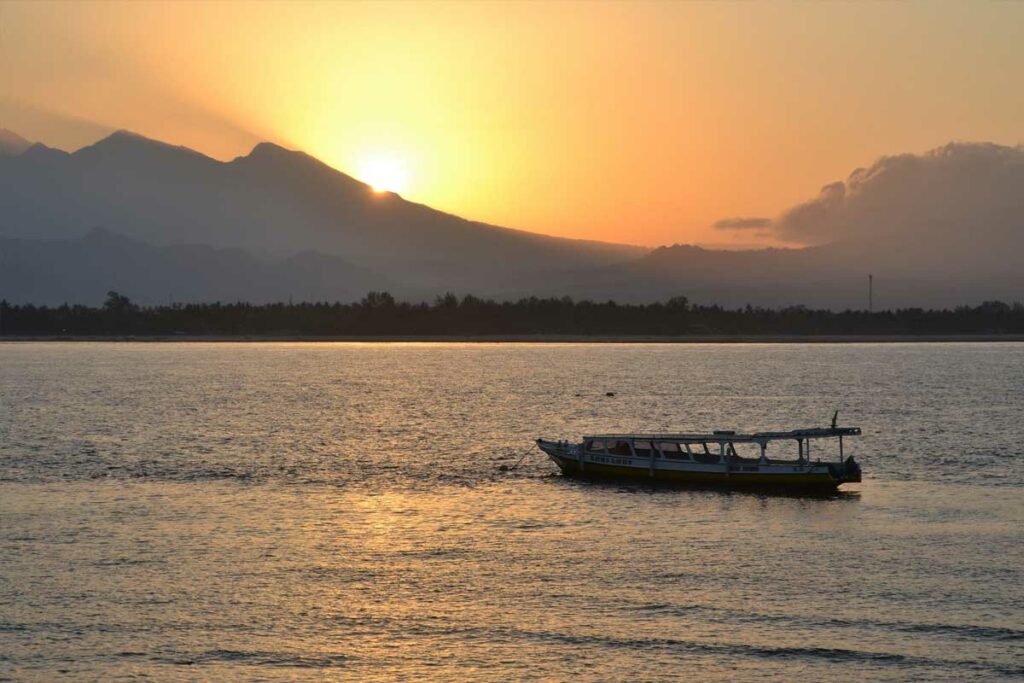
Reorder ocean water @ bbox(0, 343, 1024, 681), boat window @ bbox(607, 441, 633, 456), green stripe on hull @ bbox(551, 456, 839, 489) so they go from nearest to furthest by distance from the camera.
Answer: ocean water @ bbox(0, 343, 1024, 681) < green stripe on hull @ bbox(551, 456, 839, 489) < boat window @ bbox(607, 441, 633, 456)

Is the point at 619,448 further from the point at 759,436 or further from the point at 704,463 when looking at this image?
the point at 759,436

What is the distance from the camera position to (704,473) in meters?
76.1

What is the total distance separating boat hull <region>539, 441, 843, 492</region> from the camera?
241 feet

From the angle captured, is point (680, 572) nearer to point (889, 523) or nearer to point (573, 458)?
point (889, 523)

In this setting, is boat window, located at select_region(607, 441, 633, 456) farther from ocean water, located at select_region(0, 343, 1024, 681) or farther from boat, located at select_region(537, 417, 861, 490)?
ocean water, located at select_region(0, 343, 1024, 681)

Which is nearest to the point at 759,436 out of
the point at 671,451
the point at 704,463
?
the point at 704,463

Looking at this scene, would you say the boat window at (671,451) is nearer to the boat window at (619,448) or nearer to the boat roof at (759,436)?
the boat roof at (759,436)

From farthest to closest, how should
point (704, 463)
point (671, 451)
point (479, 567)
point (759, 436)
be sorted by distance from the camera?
point (671, 451), point (759, 436), point (704, 463), point (479, 567)

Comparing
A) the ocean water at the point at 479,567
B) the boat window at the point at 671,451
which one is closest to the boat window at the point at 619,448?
→ the boat window at the point at 671,451

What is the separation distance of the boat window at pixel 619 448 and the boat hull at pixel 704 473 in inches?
45.8

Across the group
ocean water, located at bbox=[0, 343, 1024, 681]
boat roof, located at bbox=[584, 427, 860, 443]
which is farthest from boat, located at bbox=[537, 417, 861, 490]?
ocean water, located at bbox=[0, 343, 1024, 681]

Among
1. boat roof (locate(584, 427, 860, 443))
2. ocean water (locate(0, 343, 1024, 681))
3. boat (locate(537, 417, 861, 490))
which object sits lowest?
ocean water (locate(0, 343, 1024, 681))

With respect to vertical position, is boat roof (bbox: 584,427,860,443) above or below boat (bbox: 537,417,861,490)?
above

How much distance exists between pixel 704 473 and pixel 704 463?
42.8 inches
